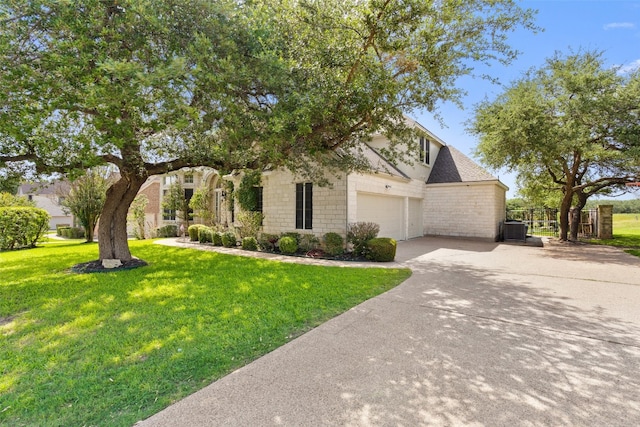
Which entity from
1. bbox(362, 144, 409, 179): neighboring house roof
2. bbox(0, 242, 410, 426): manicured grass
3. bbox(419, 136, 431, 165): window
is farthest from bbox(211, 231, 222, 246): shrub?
bbox(419, 136, 431, 165): window

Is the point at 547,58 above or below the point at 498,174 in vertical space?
above

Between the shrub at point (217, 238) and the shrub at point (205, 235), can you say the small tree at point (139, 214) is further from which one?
the shrub at point (217, 238)

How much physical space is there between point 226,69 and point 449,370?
6124mm

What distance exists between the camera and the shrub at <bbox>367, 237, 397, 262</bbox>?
10062mm

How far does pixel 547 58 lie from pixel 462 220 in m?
8.72

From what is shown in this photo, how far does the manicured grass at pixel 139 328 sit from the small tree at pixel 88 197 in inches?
429

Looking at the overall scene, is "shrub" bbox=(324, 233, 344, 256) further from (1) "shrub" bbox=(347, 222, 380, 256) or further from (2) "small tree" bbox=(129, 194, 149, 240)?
(2) "small tree" bbox=(129, 194, 149, 240)

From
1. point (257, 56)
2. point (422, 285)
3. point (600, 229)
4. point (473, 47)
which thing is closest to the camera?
point (257, 56)

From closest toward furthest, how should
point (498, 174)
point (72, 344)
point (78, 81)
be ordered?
point (72, 344), point (78, 81), point (498, 174)

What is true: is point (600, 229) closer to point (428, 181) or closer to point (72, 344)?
point (428, 181)

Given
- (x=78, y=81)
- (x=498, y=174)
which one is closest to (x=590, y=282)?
(x=498, y=174)

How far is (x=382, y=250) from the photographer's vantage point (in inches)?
396

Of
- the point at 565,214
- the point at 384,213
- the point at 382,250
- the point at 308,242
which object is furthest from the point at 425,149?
the point at 382,250

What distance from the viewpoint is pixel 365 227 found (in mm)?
Result: 11180
